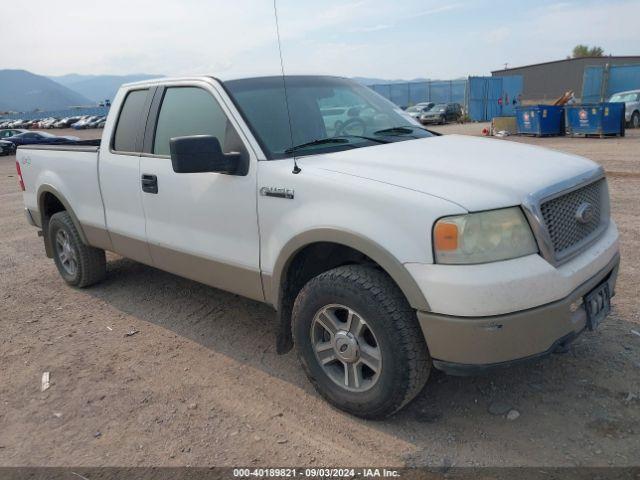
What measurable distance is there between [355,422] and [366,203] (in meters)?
1.23

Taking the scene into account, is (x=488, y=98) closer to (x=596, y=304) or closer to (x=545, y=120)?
(x=545, y=120)

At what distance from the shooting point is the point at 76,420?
329 cm

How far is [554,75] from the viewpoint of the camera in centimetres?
5488

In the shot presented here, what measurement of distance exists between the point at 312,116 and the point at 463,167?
1216mm

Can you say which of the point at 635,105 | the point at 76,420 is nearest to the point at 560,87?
the point at 635,105

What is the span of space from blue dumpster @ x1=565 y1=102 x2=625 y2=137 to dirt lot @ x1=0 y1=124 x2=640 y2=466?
16.5 m

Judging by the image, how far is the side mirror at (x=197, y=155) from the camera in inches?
123

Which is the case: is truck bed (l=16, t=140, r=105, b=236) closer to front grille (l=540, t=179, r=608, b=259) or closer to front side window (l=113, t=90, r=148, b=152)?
front side window (l=113, t=90, r=148, b=152)

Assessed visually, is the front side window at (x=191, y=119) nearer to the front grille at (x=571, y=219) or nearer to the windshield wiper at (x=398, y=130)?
the windshield wiper at (x=398, y=130)

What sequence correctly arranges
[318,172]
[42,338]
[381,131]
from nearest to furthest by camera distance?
[318,172] < [381,131] < [42,338]

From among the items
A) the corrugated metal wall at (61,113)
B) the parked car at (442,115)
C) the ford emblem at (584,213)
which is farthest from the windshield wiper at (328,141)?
the corrugated metal wall at (61,113)

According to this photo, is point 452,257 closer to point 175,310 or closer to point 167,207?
point 167,207

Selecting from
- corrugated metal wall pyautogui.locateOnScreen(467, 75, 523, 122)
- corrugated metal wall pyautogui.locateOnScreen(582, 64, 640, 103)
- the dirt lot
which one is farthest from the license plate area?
corrugated metal wall pyautogui.locateOnScreen(467, 75, 523, 122)

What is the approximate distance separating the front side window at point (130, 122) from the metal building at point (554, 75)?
5407cm
